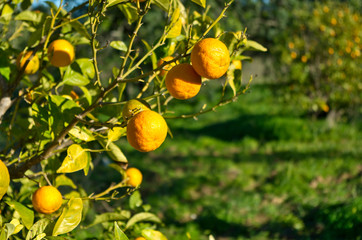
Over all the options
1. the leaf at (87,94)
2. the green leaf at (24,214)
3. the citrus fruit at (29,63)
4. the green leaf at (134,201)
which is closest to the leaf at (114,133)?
the leaf at (87,94)

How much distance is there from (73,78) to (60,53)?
0.09m

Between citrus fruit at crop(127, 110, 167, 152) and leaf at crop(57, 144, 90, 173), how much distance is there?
191mm

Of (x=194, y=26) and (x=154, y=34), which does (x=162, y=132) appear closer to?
(x=194, y=26)

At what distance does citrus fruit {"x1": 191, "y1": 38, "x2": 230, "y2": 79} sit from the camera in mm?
789

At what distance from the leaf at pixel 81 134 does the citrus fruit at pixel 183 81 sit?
258 mm

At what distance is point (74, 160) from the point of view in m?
0.94

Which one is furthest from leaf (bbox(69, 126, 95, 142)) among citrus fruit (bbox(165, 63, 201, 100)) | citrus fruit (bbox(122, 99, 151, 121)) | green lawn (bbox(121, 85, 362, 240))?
green lawn (bbox(121, 85, 362, 240))

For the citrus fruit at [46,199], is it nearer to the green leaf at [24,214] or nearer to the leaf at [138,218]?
the green leaf at [24,214]

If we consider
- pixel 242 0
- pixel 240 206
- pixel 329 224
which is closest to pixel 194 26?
pixel 329 224

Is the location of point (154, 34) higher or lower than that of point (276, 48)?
higher

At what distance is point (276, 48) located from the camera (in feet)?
19.6

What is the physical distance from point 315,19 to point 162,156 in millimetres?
3224

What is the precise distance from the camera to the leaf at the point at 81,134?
3.04ft

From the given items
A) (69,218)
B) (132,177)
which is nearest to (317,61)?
(132,177)
